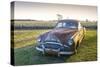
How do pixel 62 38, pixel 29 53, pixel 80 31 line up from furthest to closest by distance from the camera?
1. pixel 80 31
2. pixel 62 38
3. pixel 29 53

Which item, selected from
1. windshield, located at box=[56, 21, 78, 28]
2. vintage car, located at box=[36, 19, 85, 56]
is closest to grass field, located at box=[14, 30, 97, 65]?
vintage car, located at box=[36, 19, 85, 56]

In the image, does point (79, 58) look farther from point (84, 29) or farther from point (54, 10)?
point (54, 10)

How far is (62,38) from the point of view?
83.7 inches

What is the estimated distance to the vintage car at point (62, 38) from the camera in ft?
6.76

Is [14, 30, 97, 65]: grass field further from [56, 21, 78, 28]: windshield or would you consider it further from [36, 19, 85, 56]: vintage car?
[56, 21, 78, 28]: windshield


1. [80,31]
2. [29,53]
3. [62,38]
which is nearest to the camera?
[29,53]

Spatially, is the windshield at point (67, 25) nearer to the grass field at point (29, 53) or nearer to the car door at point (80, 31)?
the car door at point (80, 31)

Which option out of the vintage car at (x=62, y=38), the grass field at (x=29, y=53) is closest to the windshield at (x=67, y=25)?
the vintage car at (x=62, y=38)

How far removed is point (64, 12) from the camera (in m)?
2.13

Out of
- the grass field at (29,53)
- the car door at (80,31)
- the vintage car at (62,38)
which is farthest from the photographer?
the car door at (80,31)

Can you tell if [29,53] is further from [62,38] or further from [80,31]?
[80,31]

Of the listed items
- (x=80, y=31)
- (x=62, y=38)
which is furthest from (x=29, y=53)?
(x=80, y=31)

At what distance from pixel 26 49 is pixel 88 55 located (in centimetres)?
74
